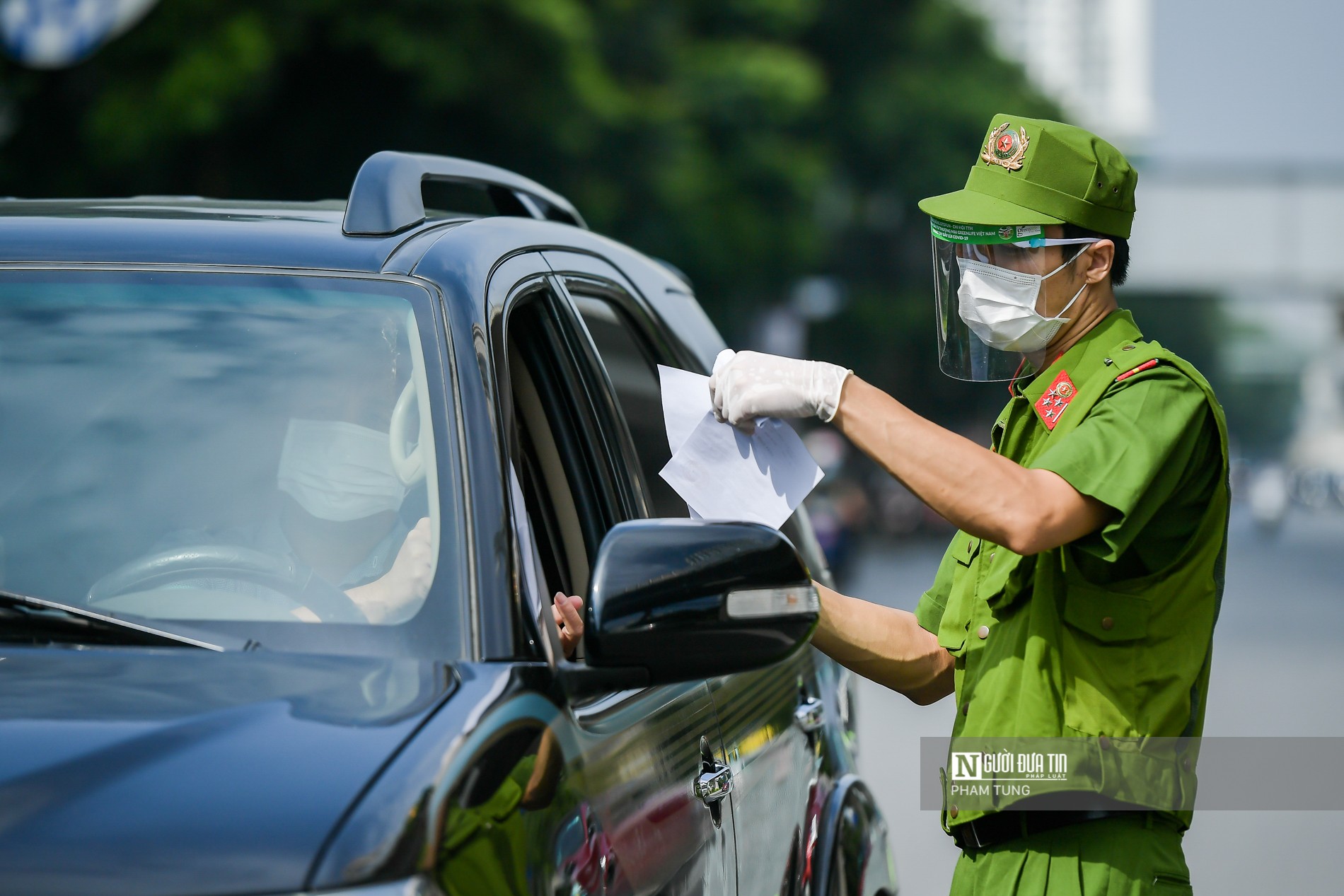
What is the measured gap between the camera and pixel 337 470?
7.88 ft

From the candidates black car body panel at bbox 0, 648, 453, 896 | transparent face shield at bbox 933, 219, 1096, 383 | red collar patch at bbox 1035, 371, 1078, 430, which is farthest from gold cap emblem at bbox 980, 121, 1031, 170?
black car body panel at bbox 0, 648, 453, 896

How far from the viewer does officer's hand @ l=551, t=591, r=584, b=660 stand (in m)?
2.81

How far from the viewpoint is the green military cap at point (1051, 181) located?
2752 mm

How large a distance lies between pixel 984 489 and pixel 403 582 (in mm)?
863

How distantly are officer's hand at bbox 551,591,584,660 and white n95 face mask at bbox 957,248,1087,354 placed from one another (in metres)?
0.87

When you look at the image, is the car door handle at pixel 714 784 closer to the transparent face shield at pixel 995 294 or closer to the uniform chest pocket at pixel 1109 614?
the uniform chest pocket at pixel 1109 614

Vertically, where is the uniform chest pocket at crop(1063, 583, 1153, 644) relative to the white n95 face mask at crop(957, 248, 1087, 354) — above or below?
below

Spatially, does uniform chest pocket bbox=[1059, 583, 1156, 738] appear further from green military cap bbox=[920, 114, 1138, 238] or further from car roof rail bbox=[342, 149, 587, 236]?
car roof rail bbox=[342, 149, 587, 236]

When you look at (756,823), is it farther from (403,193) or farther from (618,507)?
(403,193)

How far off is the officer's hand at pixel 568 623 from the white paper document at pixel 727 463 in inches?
11.3

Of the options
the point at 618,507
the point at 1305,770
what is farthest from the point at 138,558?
the point at 1305,770

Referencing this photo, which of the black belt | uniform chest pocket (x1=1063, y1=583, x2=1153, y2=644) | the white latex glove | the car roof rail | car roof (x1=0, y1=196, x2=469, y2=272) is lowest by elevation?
the black belt

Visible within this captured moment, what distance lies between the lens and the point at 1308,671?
12852 millimetres

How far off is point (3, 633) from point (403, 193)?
987 mm
